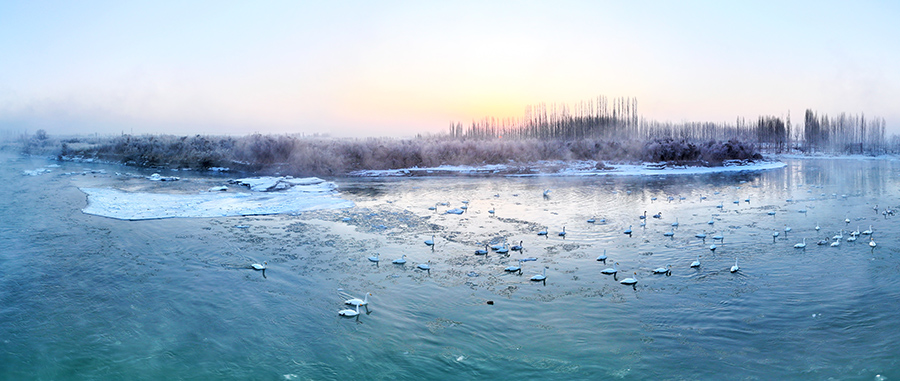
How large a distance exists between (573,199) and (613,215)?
17.1ft

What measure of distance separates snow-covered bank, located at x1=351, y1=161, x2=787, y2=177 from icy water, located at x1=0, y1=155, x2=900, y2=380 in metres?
22.0

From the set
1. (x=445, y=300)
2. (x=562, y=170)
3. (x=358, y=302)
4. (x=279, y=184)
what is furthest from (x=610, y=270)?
(x=562, y=170)

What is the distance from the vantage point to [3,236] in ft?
50.4

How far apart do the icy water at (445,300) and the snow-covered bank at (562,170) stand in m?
22.0

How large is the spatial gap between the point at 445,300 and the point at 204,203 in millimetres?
16312

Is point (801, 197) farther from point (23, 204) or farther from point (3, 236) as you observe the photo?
point (23, 204)

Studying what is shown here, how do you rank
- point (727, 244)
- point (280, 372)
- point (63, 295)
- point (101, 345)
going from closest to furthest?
point (280, 372)
point (101, 345)
point (63, 295)
point (727, 244)

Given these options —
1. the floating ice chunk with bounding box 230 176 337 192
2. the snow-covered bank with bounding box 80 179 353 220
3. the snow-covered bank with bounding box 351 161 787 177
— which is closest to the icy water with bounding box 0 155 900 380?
the snow-covered bank with bounding box 80 179 353 220

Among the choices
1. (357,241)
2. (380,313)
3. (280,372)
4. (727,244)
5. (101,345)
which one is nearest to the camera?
(280,372)

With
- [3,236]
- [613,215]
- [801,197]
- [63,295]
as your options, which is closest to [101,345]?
[63,295]

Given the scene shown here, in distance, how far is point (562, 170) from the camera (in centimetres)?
4197

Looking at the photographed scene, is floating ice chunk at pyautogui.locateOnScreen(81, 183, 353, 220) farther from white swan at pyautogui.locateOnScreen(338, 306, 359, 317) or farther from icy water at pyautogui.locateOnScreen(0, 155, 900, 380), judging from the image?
white swan at pyautogui.locateOnScreen(338, 306, 359, 317)

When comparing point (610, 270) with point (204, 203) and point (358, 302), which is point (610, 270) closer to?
point (358, 302)

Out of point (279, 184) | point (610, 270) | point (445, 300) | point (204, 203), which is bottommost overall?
point (445, 300)
